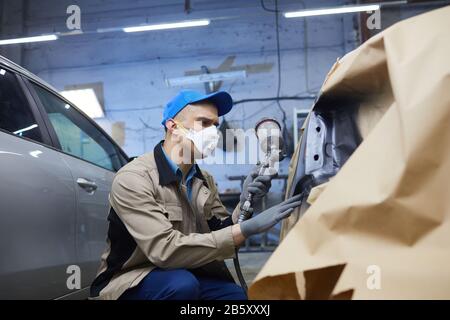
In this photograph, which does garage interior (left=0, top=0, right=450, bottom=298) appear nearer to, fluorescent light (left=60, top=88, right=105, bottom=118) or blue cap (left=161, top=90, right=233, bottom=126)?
fluorescent light (left=60, top=88, right=105, bottom=118)

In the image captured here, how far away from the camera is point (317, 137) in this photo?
1064 millimetres

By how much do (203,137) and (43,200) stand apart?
0.61 metres

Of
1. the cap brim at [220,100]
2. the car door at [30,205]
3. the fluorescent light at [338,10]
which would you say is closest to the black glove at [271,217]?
the cap brim at [220,100]

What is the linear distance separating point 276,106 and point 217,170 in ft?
4.27

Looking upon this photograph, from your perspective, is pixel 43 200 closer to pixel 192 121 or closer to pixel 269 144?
pixel 192 121

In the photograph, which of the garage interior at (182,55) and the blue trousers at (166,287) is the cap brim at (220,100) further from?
the garage interior at (182,55)

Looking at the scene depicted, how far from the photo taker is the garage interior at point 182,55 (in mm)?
6031

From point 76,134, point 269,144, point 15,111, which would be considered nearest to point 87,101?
point 76,134

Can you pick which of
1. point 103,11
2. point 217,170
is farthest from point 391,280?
point 103,11

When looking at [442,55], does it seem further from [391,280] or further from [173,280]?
[173,280]

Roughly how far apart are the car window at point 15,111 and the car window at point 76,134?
0.15 meters

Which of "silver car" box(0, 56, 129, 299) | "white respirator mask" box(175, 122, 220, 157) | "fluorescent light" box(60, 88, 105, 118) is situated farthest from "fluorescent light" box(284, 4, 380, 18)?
"white respirator mask" box(175, 122, 220, 157)

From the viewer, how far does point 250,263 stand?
400cm

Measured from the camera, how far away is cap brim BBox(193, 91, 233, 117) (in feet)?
4.78
